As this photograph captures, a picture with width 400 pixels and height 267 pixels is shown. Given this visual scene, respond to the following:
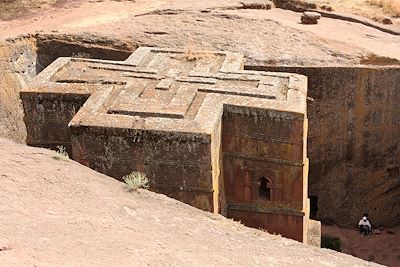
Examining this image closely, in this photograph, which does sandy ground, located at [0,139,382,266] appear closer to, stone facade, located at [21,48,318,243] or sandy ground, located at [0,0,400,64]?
stone facade, located at [21,48,318,243]

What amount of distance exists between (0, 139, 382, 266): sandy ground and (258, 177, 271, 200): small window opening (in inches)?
97.7

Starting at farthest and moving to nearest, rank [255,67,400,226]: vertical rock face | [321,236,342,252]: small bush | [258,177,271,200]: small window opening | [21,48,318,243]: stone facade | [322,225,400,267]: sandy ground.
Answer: [321,236,342,252]: small bush, [322,225,400,267]: sandy ground, [255,67,400,226]: vertical rock face, [258,177,271,200]: small window opening, [21,48,318,243]: stone facade

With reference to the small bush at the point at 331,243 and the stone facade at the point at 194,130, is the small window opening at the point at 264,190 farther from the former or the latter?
the small bush at the point at 331,243

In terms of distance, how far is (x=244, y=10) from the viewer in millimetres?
14930

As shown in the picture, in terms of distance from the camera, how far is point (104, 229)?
476cm

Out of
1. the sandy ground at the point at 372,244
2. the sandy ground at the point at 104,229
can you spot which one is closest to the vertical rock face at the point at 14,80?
the sandy ground at the point at 104,229

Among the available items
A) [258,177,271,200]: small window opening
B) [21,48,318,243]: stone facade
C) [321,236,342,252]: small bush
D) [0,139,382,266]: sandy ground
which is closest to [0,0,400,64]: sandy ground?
[21,48,318,243]: stone facade

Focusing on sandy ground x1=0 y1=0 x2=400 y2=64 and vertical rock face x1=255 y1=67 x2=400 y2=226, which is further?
sandy ground x1=0 y1=0 x2=400 y2=64

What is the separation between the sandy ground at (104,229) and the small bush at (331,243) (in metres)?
7.18

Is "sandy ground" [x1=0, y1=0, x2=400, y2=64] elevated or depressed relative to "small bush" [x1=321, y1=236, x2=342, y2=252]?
elevated

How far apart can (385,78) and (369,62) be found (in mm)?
582

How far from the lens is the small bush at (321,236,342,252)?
12.6 meters

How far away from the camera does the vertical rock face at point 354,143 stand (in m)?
11.6

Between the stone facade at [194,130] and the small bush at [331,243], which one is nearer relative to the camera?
the stone facade at [194,130]
